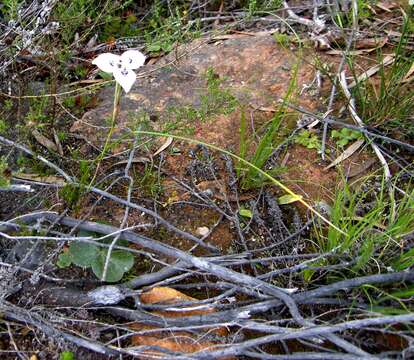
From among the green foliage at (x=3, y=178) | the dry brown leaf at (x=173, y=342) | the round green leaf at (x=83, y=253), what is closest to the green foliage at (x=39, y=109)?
the green foliage at (x=3, y=178)

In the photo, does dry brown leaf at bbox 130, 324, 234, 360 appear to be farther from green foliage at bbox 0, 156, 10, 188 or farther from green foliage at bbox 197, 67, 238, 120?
green foliage at bbox 197, 67, 238, 120

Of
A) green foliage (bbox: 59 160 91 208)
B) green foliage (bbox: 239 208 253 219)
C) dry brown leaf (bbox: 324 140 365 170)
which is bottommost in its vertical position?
dry brown leaf (bbox: 324 140 365 170)

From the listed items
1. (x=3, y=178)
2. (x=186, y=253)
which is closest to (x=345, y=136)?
(x=186, y=253)

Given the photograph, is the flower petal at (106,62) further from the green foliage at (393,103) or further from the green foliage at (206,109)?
the green foliage at (393,103)

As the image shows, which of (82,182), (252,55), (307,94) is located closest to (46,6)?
(82,182)

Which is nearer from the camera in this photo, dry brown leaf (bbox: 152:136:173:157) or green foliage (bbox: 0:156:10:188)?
green foliage (bbox: 0:156:10:188)

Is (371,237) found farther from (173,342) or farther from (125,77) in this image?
(125,77)

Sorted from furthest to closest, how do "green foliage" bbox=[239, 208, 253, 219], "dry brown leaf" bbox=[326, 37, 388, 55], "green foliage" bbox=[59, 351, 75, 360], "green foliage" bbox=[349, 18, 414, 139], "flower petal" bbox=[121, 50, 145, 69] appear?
"dry brown leaf" bbox=[326, 37, 388, 55] → "green foliage" bbox=[349, 18, 414, 139] → "green foliage" bbox=[239, 208, 253, 219] → "flower petal" bbox=[121, 50, 145, 69] → "green foliage" bbox=[59, 351, 75, 360]

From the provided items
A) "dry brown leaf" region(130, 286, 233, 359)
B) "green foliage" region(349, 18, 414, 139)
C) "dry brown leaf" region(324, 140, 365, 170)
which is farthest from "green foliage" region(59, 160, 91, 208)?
"green foliage" region(349, 18, 414, 139)
